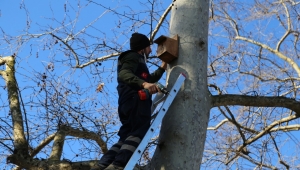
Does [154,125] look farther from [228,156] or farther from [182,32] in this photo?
[228,156]

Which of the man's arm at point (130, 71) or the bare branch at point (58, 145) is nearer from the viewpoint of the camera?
the man's arm at point (130, 71)

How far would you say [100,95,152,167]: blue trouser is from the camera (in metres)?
3.05

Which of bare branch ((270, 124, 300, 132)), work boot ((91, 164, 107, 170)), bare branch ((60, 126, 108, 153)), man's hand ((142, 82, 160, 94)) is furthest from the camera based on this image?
bare branch ((270, 124, 300, 132))

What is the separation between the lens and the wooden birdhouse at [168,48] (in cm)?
336

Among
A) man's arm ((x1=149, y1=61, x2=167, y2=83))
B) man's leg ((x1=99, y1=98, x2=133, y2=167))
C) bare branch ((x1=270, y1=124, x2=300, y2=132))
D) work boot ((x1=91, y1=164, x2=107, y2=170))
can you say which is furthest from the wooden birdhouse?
bare branch ((x1=270, y1=124, x2=300, y2=132))

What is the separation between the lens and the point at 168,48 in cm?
334

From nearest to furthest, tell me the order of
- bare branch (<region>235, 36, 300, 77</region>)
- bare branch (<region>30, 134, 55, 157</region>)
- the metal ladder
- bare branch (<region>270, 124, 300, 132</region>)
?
the metal ladder → bare branch (<region>30, 134, 55, 157</region>) → bare branch (<region>270, 124, 300, 132</region>) → bare branch (<region>235, 36, 300, 77</region>)

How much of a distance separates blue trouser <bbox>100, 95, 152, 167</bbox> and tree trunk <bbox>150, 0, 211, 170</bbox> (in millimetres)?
150

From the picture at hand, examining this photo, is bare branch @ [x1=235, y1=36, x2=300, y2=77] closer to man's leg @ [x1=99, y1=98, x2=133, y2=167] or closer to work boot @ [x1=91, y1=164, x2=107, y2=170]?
man's leg @ [x1=99, y1=98, x2=133, y2=167]

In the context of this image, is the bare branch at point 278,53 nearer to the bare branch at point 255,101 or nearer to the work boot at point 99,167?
the bare branch at point 255,101

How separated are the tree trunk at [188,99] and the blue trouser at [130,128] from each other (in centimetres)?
15

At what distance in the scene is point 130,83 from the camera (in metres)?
3.23

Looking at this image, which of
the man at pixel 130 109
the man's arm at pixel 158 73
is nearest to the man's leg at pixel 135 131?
the man at pixel 130 109

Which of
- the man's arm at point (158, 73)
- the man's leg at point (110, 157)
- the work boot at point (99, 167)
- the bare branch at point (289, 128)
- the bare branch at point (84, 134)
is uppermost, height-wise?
the bare branch at point (289, 128)
